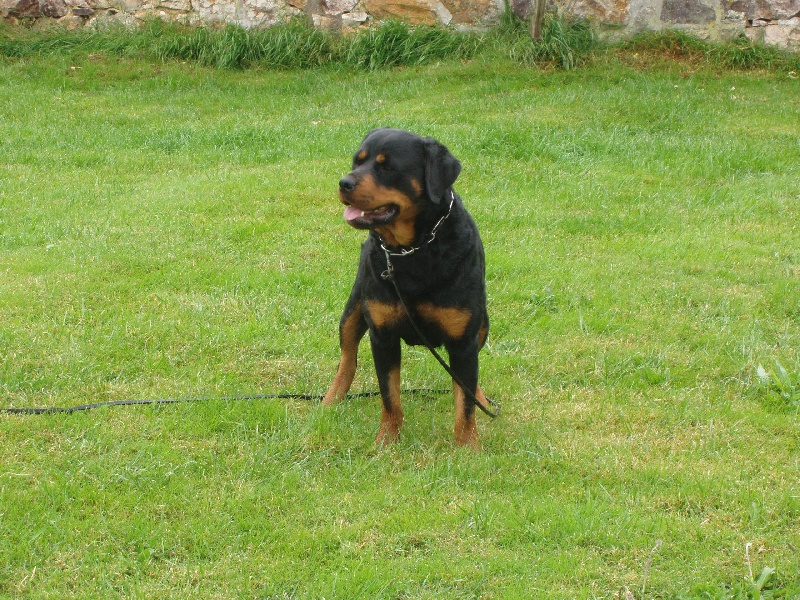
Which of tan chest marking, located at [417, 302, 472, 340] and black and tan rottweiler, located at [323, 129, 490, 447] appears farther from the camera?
tan chest marking, located at [417, 302, 472, 340]

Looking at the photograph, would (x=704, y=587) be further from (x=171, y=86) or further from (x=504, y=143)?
(x=171, y=86)

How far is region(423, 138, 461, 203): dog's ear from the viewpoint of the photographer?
4.12m

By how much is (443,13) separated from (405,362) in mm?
8171

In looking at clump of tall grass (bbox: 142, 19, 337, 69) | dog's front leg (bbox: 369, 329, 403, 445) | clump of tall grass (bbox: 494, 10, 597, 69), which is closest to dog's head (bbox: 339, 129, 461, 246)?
dog's front leg (bbox: 369, 329, 403, 445)

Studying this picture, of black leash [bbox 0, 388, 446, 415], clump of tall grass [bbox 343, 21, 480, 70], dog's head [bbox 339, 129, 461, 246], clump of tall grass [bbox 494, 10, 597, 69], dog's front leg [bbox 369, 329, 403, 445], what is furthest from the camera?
clump of tall grass [bbox 343, 21, 480, 70]

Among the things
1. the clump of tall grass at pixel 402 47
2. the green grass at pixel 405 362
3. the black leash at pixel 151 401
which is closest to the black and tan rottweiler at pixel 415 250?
the green grass at pixel 405 362

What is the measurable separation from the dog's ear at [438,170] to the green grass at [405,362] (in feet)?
3.93

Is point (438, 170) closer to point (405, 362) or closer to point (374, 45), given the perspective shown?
point (405, 362)

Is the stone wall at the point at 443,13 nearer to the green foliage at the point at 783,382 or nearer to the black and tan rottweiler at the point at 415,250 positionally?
the green foliage at the point at 783,382

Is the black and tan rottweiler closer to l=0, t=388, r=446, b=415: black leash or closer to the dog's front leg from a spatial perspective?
the dog's front leg

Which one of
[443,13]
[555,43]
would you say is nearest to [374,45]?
[443,13]

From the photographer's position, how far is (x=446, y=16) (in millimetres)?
12703

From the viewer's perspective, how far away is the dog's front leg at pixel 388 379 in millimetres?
4367

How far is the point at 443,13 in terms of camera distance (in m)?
12.7
